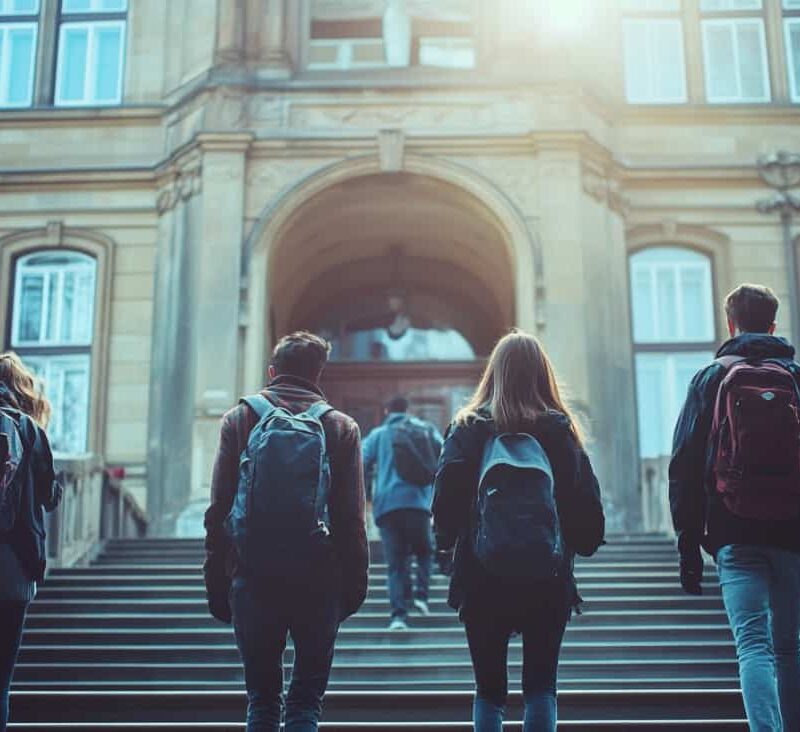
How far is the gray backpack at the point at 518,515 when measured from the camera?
446 cm

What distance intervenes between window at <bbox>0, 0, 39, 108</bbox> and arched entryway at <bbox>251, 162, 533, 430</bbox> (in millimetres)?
4610

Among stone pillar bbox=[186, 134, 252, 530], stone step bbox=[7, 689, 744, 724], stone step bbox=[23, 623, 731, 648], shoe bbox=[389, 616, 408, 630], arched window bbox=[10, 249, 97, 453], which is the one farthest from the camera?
arched window bbox=[10, 249, 97, 453]

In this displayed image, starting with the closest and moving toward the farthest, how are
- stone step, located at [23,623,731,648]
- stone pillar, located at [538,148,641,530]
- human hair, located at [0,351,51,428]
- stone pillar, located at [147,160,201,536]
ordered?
1. human hair, located at [0,351,51,428]
2. stone step, located at [23,623,731,648]
3. stone pillar, located at [538,148,641,530]
4. stone pillar, located at [147,160,201,536]

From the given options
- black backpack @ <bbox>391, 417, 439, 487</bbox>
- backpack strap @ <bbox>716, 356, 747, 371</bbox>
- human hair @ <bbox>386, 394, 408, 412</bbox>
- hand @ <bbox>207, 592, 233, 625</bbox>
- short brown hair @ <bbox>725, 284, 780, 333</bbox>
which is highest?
human hair @ <bbox>386, 394, 408, 412</bbox>

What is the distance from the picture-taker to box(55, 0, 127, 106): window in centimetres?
1783

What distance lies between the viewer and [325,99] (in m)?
16.1

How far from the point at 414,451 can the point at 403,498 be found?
1.21 feet

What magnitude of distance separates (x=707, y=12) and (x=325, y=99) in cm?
589

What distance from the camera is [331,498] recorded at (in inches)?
187

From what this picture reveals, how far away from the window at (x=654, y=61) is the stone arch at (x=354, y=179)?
3174 millimetres

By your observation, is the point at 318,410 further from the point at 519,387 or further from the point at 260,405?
the point at 519,387

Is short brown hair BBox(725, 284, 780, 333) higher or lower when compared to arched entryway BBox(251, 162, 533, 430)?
lower

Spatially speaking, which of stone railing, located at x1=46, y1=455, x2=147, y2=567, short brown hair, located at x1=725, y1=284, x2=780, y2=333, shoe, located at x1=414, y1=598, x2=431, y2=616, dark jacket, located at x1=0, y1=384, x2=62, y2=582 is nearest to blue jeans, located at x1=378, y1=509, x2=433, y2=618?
shoe, located at x1=414, y1=598, x2=431, y2=616

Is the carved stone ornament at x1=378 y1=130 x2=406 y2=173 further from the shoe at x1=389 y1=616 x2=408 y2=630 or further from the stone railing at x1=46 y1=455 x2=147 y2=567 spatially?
the shoe at x1=389 y1=616 x2=408 y2=630
